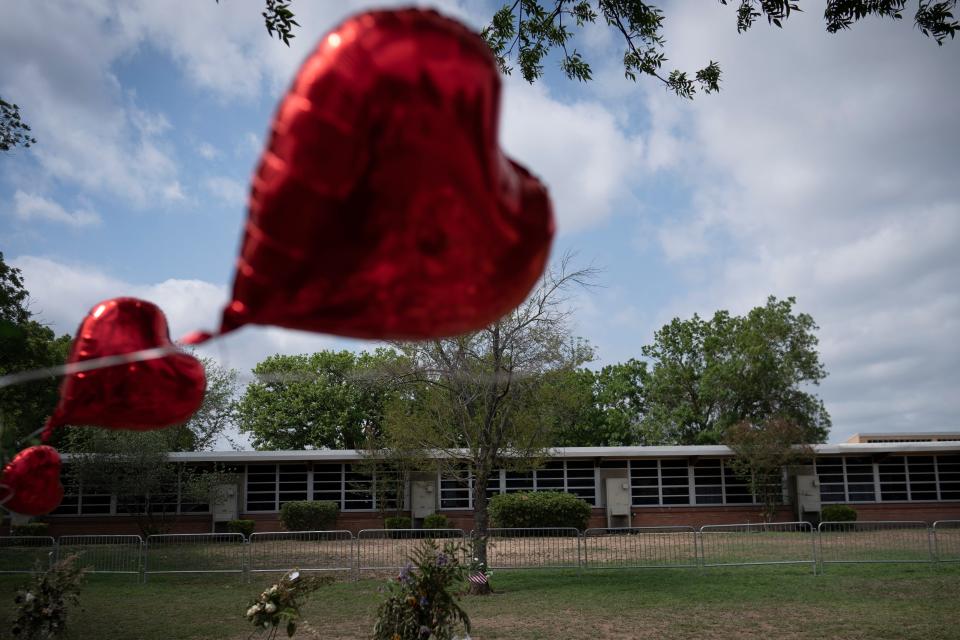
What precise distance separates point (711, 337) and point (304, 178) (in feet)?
139

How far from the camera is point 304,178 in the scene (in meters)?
1.35

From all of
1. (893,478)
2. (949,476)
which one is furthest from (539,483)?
(949,476)

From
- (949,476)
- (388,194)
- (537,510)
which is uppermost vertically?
(388,194)

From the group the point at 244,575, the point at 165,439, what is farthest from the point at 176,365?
the point at 165,439

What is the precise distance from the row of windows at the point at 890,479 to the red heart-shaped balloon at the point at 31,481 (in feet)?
99.6

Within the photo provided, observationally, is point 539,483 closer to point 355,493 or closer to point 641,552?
point 355,493

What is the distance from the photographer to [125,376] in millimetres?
2496

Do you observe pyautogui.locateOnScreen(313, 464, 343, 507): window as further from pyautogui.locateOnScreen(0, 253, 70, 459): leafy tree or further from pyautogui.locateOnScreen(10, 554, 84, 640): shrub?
pyautogui.locateOnScreen(10, 554, 84, 640): shrub

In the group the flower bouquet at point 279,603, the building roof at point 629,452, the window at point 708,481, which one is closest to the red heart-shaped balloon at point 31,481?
the flower bouquet at point 279,603

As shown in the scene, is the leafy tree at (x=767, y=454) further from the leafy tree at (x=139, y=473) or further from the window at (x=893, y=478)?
the leafy tree at (x=139, y=473)

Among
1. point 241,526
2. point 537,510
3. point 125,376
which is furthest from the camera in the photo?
point 241,526

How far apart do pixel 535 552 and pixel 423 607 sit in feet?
35.1

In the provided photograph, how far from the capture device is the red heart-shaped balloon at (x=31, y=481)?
10.3 feet

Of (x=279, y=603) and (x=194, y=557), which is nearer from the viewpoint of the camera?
(x=279, y=603)
